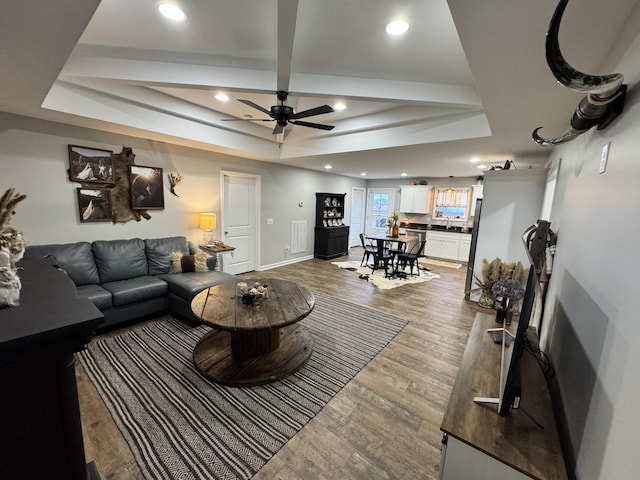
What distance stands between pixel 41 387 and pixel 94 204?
375 centimetres

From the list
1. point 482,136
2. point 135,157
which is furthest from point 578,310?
point 135,157

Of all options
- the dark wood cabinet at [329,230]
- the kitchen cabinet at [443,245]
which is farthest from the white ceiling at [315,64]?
the kitchen cabinet at [443,245]

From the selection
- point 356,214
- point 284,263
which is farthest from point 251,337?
point 356,214

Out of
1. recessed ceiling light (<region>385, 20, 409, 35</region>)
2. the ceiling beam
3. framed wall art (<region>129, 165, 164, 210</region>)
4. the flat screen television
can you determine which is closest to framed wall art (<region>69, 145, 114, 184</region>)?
framed wall art (<region>129, 165, 164, 210</region>)

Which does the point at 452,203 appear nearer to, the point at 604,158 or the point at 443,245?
the point at 443,245

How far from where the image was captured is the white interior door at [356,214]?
8938mm

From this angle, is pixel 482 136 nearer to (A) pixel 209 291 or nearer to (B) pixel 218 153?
(A) pixel 209 291

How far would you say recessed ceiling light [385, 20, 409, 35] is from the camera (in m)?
1.69

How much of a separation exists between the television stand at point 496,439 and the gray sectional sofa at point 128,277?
2.81 metres

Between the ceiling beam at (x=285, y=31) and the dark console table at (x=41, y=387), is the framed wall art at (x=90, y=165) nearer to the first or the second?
the ceiling beam at (x=285, y=31)

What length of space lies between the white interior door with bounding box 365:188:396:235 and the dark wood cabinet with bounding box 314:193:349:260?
6.99 feet

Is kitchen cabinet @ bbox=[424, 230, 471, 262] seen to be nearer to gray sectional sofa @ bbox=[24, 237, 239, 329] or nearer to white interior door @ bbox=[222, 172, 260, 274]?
white interior door @ bbox=[222, 172, 260, 274]

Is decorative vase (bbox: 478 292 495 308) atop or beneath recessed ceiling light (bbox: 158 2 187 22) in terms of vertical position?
beneath

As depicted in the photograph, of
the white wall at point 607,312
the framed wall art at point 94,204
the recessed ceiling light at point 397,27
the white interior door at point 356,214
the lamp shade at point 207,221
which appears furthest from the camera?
the white interior door at point 356,214
